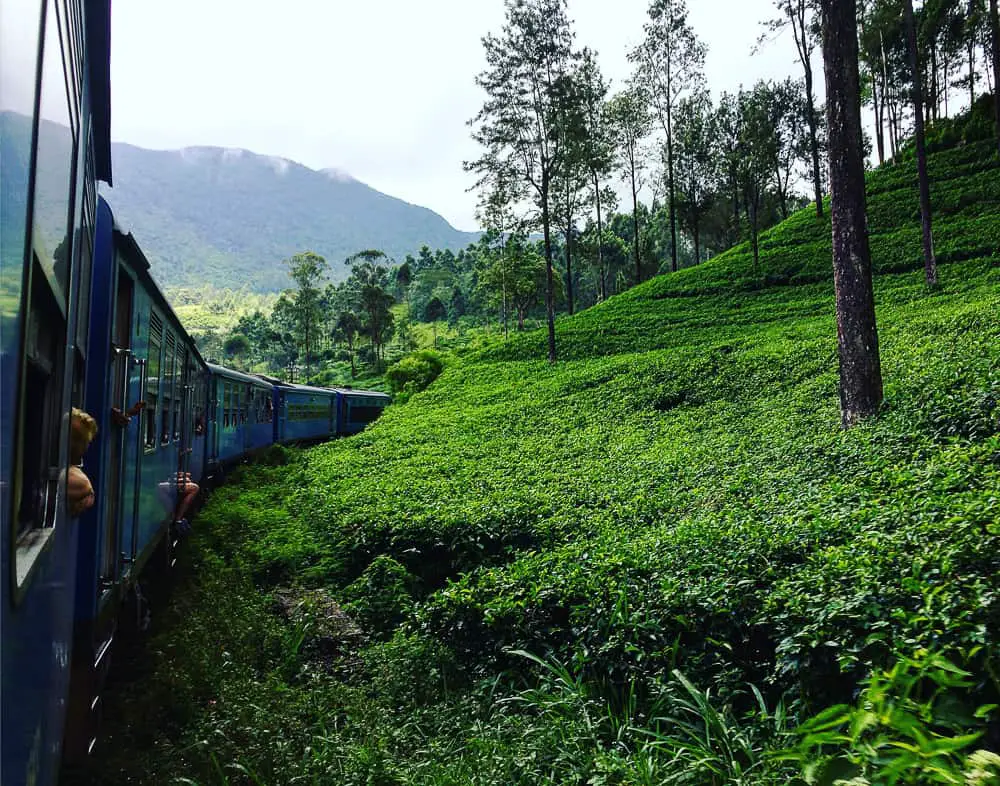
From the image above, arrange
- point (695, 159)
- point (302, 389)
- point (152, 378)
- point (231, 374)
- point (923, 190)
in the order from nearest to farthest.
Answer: point (152, 378), point (231, 374), point (923, 190), point (302, 389), point (695, 159)

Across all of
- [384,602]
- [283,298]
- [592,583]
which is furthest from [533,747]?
[283,298]

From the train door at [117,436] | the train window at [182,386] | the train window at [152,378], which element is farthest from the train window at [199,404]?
the train door at [117,436]

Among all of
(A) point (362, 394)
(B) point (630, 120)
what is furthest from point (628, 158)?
(A) point (362, 394)

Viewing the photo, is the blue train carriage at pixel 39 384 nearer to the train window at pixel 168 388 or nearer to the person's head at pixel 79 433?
the person's head at pixel 79 433

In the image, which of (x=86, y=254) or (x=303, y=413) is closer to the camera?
(x=86, y=254)

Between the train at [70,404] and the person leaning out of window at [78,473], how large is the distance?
60 mm

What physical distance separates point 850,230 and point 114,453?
841cm

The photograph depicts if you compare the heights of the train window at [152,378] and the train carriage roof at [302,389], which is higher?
Answer: the train carriage roof at [302,389]

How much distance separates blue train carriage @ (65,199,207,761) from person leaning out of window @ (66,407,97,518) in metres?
1.16

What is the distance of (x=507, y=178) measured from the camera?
25.8 metres

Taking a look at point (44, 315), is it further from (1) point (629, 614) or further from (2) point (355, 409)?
(2) point (355, 409)

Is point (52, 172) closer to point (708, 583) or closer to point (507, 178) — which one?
point (708, 583)

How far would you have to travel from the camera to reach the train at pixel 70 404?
1.47 metres

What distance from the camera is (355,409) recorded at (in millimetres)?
29594
